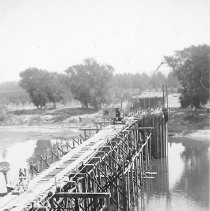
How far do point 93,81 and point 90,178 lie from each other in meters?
56.5

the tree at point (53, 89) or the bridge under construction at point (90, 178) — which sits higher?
the tree at point (53, 89)

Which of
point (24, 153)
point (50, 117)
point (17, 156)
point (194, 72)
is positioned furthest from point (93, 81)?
point (17, 156)

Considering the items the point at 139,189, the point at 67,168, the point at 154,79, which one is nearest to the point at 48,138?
the point at 139,189

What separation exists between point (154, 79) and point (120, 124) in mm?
90650

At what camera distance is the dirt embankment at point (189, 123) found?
5347 cm

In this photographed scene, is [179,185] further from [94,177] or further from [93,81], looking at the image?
[93,81]

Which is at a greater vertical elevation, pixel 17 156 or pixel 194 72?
pixel 194 72

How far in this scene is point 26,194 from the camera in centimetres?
1600

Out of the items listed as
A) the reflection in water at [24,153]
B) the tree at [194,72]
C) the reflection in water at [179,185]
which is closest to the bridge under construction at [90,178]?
the reflection in water at [179,185]

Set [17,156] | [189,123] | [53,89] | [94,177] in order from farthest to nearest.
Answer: [53,89] → [189,123] → [17,156] → [94,177]

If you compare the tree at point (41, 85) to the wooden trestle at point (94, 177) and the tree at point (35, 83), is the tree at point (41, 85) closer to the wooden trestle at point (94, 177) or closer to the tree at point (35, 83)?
the tree at point (35, 83)

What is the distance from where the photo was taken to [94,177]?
20.6 m

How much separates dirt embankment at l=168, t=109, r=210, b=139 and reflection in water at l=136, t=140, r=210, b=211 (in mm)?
10909

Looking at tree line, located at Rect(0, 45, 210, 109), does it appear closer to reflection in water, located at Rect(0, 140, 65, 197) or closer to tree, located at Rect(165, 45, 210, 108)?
tree, located at Rect(165, 45, 210, 108)
